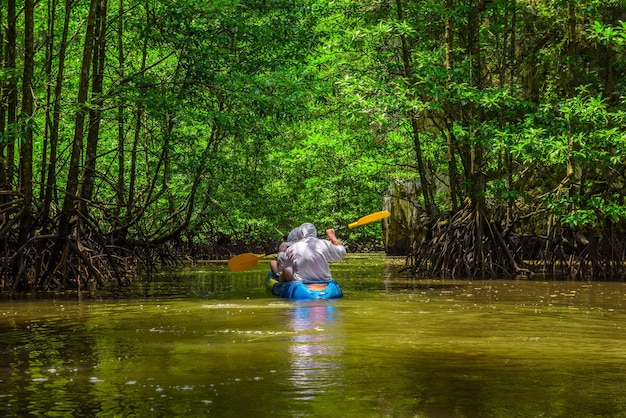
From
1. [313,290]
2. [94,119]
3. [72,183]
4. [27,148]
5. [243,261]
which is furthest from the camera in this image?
[94,119]

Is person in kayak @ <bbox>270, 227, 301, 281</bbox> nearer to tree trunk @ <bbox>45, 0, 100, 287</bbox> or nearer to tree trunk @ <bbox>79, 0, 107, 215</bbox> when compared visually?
tree trunk @ <bbox>45, 0, 100, 287</bbox>

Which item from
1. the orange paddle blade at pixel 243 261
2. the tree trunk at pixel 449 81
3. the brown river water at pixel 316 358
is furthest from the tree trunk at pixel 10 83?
the tree trunk at pixel 449 81

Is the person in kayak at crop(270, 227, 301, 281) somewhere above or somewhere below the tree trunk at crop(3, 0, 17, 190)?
below

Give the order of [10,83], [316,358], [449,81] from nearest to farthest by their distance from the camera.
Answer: [316,358] < [10,83] < [449,81]

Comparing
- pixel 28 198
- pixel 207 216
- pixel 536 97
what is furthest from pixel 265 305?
pixel 207 216

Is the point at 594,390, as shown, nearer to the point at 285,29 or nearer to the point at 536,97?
the point at 285,29

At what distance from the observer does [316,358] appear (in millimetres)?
5785

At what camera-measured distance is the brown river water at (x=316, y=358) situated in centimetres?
422

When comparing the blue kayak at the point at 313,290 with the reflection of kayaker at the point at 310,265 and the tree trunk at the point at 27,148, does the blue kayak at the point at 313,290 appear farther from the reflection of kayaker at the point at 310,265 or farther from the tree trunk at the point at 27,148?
the tree trunk at the point at 27,148

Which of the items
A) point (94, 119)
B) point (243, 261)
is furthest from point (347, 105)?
point (94, 119)

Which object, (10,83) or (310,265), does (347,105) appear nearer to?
(310,265)

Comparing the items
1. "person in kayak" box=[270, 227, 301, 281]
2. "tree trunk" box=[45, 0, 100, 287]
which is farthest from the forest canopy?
"person in kayak" box=[270, 227, 301, 281]

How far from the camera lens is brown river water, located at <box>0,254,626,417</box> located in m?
4.22

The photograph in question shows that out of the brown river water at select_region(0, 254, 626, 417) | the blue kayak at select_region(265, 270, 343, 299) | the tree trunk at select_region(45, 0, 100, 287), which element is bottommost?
the brown river water at select_region(0, 254, 626, 417)
